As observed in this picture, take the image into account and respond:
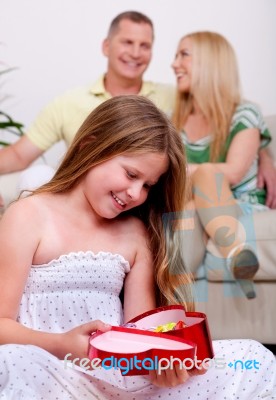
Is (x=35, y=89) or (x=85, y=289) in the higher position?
(x=35, y=89)

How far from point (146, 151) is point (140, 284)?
249mm

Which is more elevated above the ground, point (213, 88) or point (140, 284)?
point (213, 88)

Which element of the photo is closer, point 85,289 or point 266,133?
point 85,289

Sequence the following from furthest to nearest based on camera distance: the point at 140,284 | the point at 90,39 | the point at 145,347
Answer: the point at 90,39, the point at 140,284, the point at 145,347

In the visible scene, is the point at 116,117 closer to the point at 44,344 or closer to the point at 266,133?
the point at 44,344

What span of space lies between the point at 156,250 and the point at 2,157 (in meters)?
1.35

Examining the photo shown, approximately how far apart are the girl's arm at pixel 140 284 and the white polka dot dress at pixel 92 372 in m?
0.02

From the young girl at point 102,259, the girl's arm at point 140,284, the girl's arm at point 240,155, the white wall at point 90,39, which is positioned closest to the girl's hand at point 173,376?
the young girl at point 102,259

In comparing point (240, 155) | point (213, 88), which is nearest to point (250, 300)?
point (240, 155)

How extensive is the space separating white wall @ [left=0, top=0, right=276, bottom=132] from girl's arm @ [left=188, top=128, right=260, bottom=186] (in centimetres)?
75

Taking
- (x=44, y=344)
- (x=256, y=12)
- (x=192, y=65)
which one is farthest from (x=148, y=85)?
(x=44, y=344)

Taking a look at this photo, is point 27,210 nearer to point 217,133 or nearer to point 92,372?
point 92,372

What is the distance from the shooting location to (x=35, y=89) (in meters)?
3.27

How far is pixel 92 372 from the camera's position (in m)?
1.19
